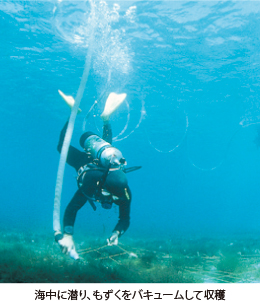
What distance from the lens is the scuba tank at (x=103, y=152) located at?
4562mm

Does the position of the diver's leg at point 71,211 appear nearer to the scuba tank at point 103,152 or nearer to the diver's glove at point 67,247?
the diver's glove at point 67,247

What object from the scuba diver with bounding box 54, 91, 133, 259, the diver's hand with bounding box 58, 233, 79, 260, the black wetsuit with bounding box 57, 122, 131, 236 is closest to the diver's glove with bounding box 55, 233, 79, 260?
the diver's hand with bounding box 58, 233, 79, 260

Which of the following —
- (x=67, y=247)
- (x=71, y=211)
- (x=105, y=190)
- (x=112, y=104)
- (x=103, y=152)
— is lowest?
(x=67, y=247)

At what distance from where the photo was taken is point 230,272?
8.27 metres

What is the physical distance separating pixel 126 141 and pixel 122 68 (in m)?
22.2

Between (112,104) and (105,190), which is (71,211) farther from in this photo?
(112,104)

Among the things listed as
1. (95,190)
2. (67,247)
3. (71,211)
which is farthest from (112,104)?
(67,247)

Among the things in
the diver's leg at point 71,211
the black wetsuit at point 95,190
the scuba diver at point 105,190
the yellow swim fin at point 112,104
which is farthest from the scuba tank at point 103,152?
the yellow swim fin at point 112,104

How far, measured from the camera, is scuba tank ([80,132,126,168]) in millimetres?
4562

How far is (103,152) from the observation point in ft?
15.6

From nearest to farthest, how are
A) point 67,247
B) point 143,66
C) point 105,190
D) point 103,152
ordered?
point 67,247, point 105,190, point 103,152, point 143,66

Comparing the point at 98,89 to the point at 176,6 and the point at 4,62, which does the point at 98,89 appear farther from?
the point at 176,6

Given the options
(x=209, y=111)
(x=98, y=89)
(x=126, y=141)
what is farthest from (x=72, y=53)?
(x=126, y=141)

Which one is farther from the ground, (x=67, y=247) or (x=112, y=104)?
(x=112, y=104)
